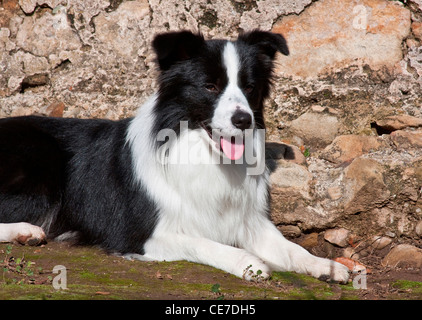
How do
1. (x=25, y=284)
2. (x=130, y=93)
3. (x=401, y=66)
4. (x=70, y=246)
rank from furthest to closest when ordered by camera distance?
(x=130, y=93) → (x=401, y=66) → (x=70, y=246) → (x=25, y=284)

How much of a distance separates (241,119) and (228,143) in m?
0.33

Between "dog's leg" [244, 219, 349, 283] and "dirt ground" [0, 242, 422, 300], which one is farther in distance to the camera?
"dog's leg" [244, 219, 349, 283]

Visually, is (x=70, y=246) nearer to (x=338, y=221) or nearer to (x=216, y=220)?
(x=216, y=220)

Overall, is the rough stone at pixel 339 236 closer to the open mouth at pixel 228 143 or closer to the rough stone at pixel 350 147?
the rough stone at pixel 350 147

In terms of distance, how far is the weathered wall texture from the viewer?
503cm

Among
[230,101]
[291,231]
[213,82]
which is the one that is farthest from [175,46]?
[291,231]

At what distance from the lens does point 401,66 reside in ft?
18.5

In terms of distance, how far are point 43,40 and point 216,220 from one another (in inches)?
122

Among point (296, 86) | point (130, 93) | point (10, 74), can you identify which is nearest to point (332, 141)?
point (296, 86)

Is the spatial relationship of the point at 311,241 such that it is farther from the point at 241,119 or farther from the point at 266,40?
the point at 266,40

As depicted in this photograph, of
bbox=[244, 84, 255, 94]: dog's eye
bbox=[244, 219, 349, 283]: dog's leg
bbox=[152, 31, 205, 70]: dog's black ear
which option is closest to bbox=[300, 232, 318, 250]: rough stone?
bbox=[244, 219, 349, 283]: dog's leg

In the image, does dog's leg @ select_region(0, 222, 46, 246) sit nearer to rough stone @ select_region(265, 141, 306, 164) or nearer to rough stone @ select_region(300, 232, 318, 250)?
rough stone @ select_region(265, 141, 306, 164)

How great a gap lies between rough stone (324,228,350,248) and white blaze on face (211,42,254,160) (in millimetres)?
1399

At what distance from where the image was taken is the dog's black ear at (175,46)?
412cm
